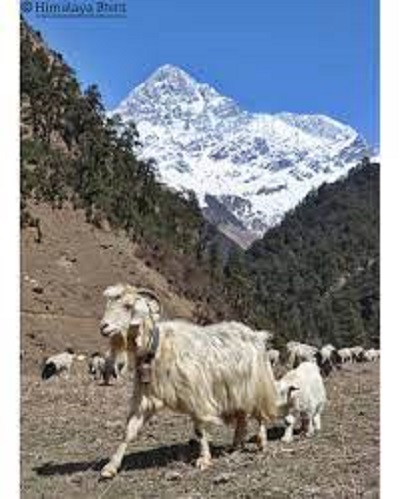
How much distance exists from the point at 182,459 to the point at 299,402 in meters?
0.91

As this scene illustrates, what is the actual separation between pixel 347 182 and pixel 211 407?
4.84m

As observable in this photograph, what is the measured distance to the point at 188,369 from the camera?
6602 millimetres

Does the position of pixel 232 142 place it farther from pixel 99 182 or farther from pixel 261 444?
pixel 99 182

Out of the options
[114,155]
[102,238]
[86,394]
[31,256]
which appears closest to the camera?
[86,394]

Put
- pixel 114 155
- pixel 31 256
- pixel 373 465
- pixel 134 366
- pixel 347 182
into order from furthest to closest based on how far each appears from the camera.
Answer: pixel 114 155
pixel 31 256
pixel 347 182
pixel 134 366
pixel 373 465

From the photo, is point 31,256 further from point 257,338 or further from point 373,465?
point 373,465

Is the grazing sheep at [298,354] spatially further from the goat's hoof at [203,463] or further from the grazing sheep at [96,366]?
the goat's hoof at [203,463]

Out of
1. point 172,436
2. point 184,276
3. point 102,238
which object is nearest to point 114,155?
point 184,276

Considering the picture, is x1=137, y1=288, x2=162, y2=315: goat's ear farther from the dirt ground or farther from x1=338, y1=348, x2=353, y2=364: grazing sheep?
x1=338, y1=348, x2=353, y2=364: grazing sheep

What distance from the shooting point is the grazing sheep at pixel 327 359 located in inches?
574

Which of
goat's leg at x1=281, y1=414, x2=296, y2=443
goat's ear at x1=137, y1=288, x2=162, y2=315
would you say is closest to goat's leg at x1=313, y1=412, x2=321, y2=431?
goat's leg at x1=281, y1=414, x2=296, y2=443

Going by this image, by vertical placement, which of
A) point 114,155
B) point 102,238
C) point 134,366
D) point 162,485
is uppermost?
point 114,155

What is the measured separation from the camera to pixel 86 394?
30.8 feet

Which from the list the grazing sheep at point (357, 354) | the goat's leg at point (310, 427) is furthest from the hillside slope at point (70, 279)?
the goat's leg at point (310, 427)
